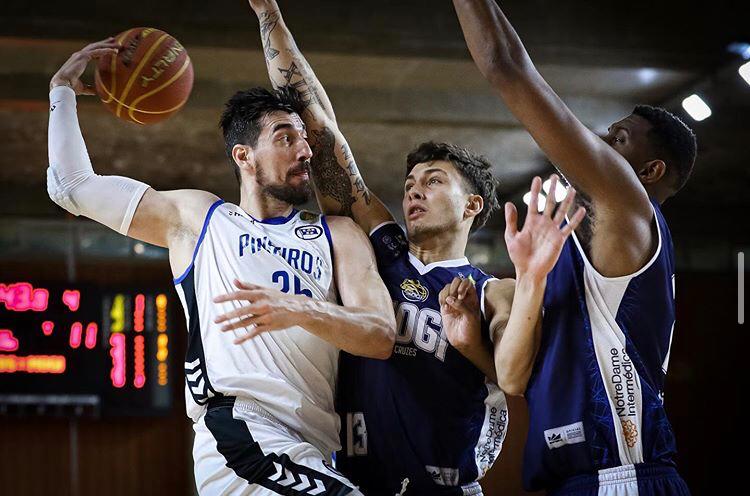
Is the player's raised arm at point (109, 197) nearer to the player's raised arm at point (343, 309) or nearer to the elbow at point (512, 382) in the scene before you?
the player's raised arm at point (343, 309)

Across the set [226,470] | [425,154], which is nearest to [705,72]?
[425,154]

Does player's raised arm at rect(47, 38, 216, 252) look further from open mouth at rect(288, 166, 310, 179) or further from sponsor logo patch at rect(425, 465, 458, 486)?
sponsor logo patch at rect(425, 465, 458, 486)

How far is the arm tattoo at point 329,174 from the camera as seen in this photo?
396cm

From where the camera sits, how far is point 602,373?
3027mm

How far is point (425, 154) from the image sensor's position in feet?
13.3

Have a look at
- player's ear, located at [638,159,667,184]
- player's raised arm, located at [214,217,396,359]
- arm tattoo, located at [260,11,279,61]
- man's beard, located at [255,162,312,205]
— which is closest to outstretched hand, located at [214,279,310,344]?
player's raised arm, located at [214,217,396,359]

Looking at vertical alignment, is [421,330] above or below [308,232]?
below

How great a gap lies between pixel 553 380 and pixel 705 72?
6294 millimetres

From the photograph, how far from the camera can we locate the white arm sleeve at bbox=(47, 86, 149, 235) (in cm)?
348

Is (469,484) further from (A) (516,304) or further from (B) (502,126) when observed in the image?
(B) (502,126)

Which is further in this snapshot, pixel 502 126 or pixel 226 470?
pixel 502 126

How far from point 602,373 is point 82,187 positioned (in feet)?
6.53

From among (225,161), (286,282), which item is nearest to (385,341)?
(286,282)

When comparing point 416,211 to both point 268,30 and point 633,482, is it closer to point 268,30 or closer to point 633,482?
point 268,30
